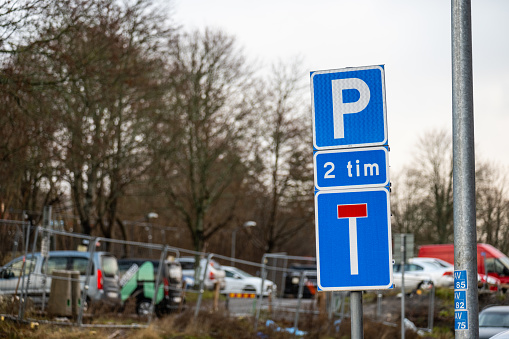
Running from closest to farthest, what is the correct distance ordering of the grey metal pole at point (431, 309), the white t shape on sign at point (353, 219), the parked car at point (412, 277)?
the white t shape on sign at point (353, 219), the grey metal pole at point (431, 309), the parked car at point (412, 277)

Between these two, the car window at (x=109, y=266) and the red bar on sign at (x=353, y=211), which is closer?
the red bar on sign at (x=353, y=211)

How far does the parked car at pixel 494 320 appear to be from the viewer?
Answer: 16484mm

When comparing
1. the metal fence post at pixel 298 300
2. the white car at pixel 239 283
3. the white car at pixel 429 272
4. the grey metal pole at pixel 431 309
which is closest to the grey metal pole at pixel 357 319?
the metal fence post at pixel 298 300

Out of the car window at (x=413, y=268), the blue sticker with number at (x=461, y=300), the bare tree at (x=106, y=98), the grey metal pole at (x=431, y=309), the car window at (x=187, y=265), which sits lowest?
the grey metal pole at (x=431, y=309)

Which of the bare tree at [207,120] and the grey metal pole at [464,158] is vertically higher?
the bare tree at [207,120]

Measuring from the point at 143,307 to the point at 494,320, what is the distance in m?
7.90

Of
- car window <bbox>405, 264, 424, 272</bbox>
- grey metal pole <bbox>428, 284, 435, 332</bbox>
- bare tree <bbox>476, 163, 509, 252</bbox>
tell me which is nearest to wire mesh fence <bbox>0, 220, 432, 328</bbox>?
grey metal pole <bbox>428, 284, 435, 332</bbox>

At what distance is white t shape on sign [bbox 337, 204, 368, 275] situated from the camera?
4.77 metres

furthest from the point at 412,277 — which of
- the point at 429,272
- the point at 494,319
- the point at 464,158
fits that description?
the point at 464,158

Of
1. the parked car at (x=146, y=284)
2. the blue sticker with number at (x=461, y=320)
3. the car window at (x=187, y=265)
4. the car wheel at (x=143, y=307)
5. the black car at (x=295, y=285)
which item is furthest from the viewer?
the car window at (x=187, y=265)

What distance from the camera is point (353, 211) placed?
4.82m

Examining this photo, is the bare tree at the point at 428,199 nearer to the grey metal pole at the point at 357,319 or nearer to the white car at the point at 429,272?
the white car at the point at 429,272

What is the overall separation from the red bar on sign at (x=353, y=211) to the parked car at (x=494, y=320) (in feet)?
40.3

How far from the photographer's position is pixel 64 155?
26.2 meters
